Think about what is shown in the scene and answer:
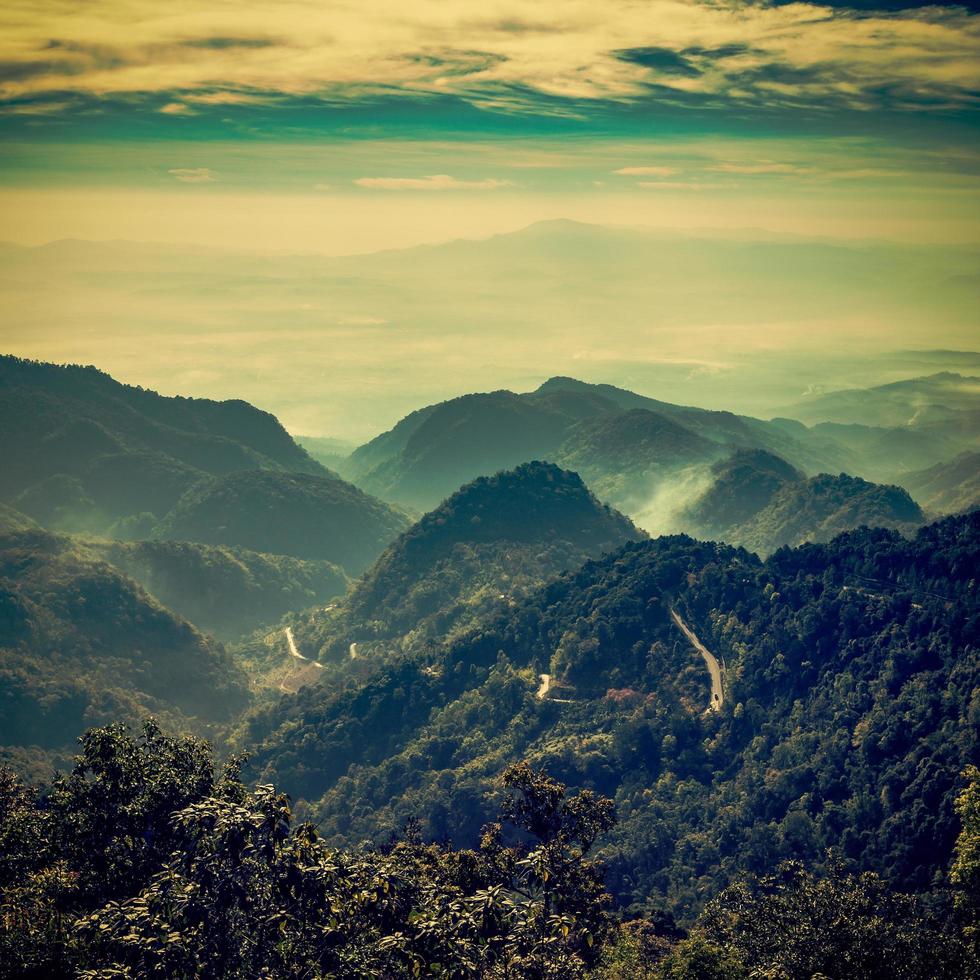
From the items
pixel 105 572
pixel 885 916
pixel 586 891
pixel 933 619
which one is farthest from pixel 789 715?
pixel 105 572

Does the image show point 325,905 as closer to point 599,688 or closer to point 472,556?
point 599,688

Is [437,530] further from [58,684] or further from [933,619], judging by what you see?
[933,619]

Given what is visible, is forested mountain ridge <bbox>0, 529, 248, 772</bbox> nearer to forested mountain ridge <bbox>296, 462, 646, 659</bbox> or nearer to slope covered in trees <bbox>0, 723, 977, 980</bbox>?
forested mountain ridge <bbox>296, 462, 646, 659</bbox>

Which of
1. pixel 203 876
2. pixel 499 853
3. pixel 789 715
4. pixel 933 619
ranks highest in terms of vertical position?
pixel 203 876

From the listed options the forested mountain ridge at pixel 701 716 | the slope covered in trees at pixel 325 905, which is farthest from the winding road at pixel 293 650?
the slope covered in trees at pixel 325 905

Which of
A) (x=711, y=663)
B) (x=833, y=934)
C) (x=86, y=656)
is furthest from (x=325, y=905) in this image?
(x=86, y=656)

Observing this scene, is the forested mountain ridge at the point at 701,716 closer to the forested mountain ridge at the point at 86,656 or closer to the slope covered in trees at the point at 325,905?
the forested mountain ridge at the point at 86,656
